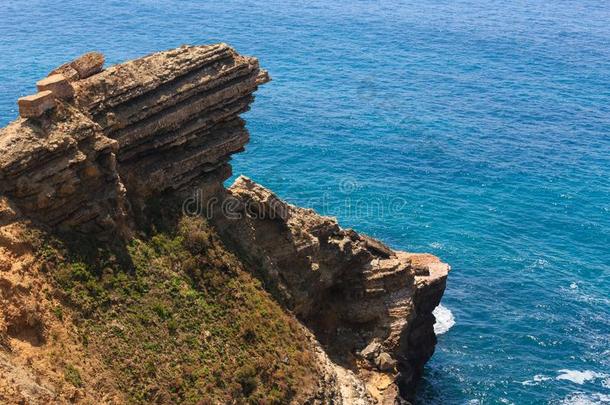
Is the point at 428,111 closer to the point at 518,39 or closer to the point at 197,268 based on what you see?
the point at 518,39

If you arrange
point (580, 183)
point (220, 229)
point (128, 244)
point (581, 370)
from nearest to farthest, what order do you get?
1. point (128, 244)
2. point (220, 229)
3. point (581, 370)
4. point (580, 183)

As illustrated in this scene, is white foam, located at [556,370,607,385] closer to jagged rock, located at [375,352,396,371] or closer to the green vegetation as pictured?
jagged rock, located at [375,352,396,371]

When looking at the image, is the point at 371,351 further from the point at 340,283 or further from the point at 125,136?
the point at 125,136

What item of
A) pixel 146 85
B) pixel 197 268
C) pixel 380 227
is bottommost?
pixel 380 227

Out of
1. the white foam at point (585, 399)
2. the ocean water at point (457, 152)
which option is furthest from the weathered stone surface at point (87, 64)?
the white foam at point (585, 399)

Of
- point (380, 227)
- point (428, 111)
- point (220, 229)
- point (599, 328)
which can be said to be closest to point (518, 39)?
point (428, 111)

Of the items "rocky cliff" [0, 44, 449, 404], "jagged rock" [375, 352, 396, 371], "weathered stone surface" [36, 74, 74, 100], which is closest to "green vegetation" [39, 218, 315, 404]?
"rocky cliff" [0, 44, 449, 404]

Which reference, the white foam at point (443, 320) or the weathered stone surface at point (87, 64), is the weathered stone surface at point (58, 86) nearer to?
the weathered stone surface at point (87, 64)
